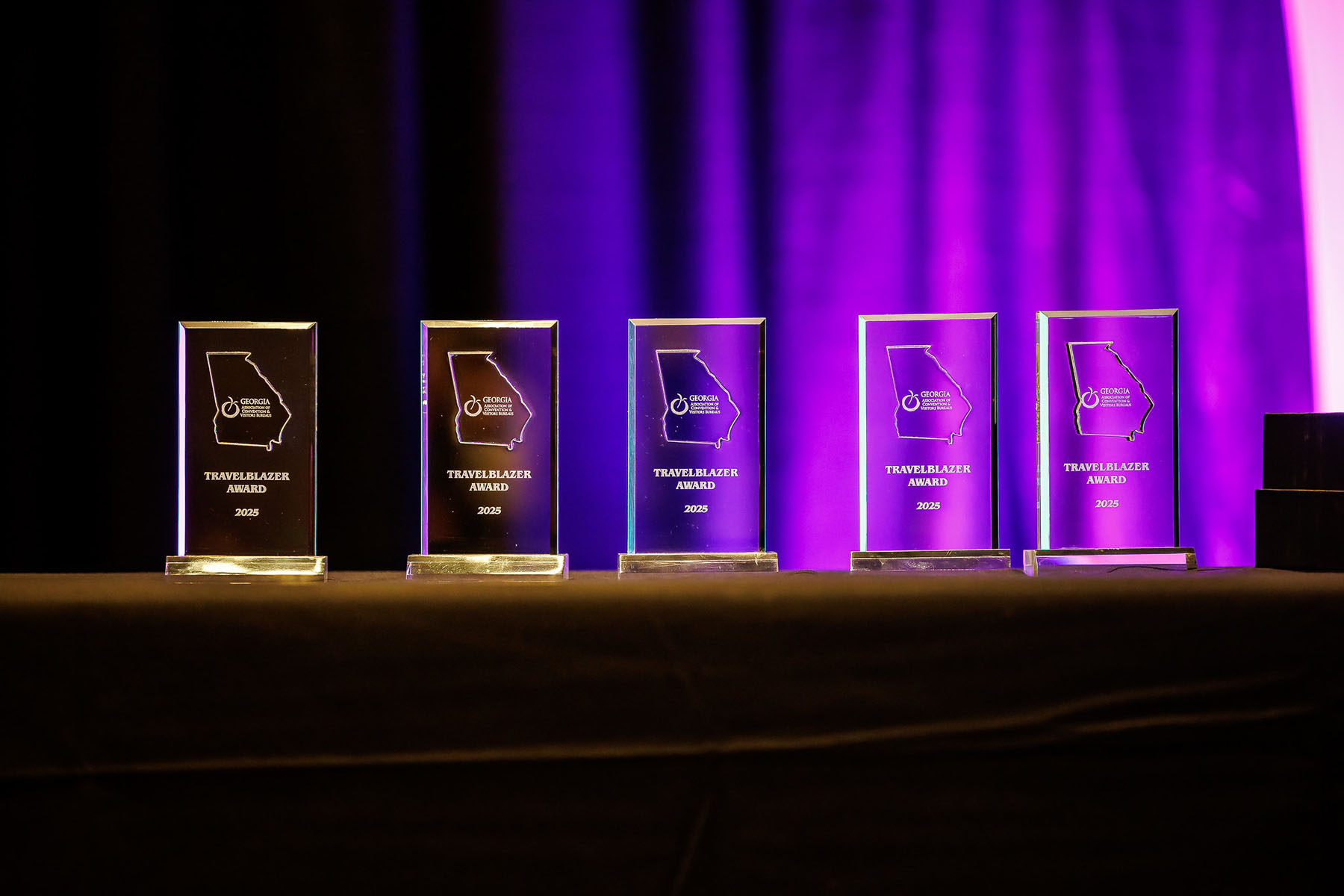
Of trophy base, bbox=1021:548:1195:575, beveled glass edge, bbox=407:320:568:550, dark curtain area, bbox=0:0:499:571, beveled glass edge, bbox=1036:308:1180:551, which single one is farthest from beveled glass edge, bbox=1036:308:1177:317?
dark curtain area, bbox=0:0:499:571

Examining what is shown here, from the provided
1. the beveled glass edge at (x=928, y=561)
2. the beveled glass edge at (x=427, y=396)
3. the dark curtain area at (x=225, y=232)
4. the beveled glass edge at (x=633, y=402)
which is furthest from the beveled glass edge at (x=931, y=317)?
the dark curtain area at (x=225, y=232)

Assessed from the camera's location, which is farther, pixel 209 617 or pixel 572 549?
Answer: pixel 572 549

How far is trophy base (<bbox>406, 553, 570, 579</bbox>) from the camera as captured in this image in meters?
1.04

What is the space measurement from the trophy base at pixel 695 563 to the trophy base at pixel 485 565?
0.09 meters

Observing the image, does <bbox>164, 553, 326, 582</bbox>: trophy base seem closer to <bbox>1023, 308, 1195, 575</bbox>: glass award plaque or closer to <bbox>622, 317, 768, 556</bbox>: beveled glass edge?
<bbox>622, 317, 768, 556</bbox>: beveled glass edge

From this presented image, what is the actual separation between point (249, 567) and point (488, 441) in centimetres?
33

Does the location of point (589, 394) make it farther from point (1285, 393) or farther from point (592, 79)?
point (1285, 393)

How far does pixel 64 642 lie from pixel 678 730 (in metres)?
0.68

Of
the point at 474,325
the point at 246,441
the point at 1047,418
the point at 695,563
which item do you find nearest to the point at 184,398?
the point at 246,441

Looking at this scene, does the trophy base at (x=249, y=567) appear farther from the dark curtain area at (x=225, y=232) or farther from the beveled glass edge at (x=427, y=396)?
the dark curtain area at (x=225, y=232)

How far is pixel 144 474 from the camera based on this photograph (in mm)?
1461

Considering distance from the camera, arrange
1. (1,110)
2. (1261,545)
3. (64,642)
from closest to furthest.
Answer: (64,642) < (1261,545) < (1,110)

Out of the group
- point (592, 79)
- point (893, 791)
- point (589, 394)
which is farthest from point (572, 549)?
point (592, 79)

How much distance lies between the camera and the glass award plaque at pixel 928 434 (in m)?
1.12
